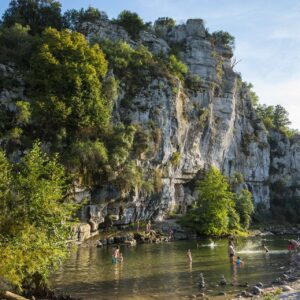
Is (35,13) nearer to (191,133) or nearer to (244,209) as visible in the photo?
(191,133)

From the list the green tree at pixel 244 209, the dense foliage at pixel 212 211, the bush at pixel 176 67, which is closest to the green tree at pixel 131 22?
the bush at pixel 176 67

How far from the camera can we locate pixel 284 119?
395ft

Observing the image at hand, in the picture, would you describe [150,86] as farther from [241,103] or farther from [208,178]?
[241,103]

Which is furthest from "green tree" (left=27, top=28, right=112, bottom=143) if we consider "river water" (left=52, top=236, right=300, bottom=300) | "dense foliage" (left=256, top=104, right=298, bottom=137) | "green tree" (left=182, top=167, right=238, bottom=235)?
"dense foliage" (left=256, top=104, right=298, bottom=137)

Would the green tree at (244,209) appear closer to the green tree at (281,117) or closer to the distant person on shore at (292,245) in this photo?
the distant person on shore at (292,245)

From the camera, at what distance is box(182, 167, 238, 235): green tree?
57844 mm

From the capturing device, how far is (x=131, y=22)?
80250 mm

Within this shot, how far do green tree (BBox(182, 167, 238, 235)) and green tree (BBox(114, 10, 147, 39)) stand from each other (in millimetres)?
34483

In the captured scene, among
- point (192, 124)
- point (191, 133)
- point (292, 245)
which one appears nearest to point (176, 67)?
point (192, 124)

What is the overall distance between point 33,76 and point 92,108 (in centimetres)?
894

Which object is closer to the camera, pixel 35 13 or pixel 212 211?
pixel 212 211

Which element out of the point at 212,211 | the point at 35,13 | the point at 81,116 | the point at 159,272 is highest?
the point at 35,13

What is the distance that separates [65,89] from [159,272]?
30.1 metres

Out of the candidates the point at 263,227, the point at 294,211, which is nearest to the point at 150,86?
the point at 263,227
